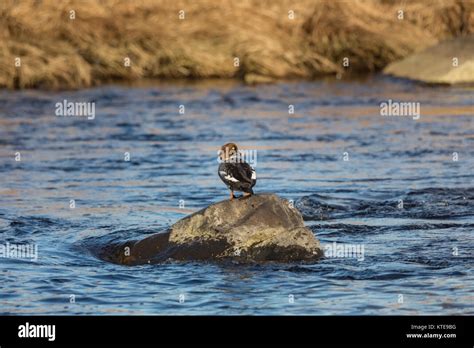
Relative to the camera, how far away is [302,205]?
13.7 m

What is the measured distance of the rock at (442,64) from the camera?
82.3 ft

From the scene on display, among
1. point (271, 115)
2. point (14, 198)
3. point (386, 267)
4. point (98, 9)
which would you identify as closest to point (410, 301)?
point (386, 267)

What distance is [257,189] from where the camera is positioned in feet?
48.9

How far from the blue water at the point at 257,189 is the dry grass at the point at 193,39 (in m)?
1.19

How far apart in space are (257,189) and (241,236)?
421 centimetres

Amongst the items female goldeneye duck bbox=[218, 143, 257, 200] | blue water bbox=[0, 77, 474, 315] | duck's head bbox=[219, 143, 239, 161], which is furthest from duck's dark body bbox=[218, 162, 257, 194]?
blue water bbox=[0, 77, 474, 315]

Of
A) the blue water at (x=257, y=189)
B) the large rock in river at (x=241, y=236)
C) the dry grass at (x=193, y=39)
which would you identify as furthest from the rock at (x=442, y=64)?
the large rock in river at (x=241, y=236)

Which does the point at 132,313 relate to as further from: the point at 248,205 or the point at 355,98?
the point at 355,98

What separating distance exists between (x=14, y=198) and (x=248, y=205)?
4466 mm

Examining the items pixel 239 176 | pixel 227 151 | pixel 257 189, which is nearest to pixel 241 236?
pixel 239 176

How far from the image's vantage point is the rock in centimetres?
2509

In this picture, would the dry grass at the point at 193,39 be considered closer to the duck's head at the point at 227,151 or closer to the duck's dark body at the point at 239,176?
the duck's head at the point at 227,151

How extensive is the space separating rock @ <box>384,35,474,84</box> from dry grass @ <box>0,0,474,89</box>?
2.05m

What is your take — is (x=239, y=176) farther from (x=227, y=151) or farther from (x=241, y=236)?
(x=241, y=236)
